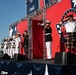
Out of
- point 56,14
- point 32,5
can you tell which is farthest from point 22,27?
point 56,14

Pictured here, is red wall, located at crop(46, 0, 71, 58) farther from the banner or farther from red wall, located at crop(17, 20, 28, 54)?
the banner

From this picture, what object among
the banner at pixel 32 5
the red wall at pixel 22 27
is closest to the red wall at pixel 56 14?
the red wall at pixel 22 27

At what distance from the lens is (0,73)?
9625mm

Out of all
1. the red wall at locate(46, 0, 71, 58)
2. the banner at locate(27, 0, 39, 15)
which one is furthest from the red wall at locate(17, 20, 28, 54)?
the red wall at locate(46, 0, 71, 58)

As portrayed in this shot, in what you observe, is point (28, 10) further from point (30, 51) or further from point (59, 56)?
point (59, 56)

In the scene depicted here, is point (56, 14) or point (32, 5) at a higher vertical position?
point (32, 5)

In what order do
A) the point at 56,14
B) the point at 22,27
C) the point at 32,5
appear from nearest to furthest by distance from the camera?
the point at 56,14, the point at 22,27, the point at 32,5

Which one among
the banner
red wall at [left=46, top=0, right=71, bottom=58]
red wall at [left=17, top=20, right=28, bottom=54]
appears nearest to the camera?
red wall at [left=46, top=0, right=71, bottom=58]

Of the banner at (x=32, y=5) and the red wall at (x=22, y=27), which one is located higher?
the banner at (x=32, y=5)

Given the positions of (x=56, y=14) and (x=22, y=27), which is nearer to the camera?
(x=56, y=14)

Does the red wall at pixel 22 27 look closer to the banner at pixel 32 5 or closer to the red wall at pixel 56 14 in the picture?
the banner at pixel 32 5

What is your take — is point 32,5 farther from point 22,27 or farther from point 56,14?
point 56,14

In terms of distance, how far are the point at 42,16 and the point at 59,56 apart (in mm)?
5595

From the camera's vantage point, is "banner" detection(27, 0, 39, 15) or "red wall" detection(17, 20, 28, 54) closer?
"red wall" detection(17, 20, 28, 54)
